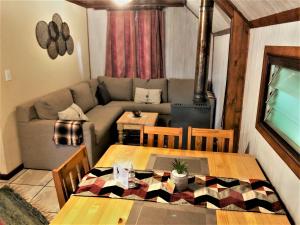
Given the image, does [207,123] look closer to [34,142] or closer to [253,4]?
[253,4]

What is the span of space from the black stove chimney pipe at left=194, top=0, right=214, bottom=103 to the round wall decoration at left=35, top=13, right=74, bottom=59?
2.09 m

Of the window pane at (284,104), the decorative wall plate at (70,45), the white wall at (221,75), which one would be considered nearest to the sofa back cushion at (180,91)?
the white wall at (221,75)

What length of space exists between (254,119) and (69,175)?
4.81 ft

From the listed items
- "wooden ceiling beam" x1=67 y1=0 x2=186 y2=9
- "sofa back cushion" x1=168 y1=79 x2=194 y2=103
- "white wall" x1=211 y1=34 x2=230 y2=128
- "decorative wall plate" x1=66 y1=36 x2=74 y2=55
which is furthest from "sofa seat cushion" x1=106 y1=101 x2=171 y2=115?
"wooden ceiling beam" x1=67 y1=0 x2=186 y2=9

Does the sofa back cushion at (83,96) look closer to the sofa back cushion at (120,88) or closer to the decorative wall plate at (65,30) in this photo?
the sofa back cushion at (120,88)

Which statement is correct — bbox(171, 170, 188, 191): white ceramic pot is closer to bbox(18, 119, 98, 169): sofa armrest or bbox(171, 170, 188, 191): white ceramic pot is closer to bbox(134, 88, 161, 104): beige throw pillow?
bbox(18, 119, 98, 169): sofa armrest

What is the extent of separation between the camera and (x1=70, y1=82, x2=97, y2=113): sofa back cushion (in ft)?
13.0

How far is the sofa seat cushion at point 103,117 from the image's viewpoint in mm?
3297

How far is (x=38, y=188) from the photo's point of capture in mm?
2701

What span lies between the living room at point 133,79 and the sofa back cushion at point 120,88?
19 millimetres

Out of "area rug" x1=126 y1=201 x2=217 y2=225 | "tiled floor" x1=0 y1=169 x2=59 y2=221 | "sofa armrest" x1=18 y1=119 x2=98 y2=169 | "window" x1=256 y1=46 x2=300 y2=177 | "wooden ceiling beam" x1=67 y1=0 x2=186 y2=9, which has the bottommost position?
"tiled floor" x1=0 y1=169 x2=59 y2=221

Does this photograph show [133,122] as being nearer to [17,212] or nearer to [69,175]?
[17,212]

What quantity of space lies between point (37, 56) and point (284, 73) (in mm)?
2955

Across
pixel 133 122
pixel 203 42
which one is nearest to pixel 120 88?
pixel 133 122
